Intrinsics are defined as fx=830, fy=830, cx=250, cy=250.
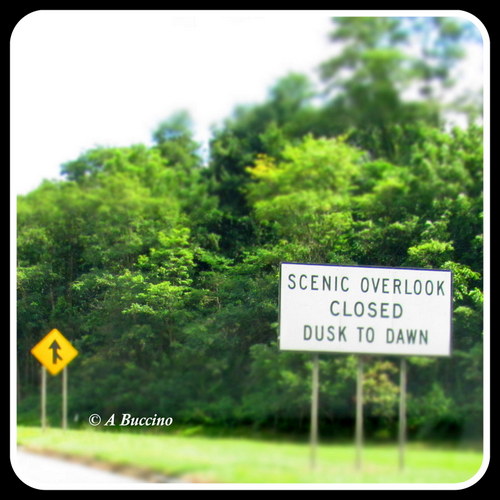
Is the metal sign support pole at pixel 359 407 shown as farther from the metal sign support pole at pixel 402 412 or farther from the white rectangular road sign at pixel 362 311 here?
the metal sign support pole at pixel 402 412

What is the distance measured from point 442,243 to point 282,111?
144 cm

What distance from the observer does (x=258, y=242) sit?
5680 millimetres

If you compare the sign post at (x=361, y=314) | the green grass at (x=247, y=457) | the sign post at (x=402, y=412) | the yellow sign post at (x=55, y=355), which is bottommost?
the green grass at (x=247, y=457)

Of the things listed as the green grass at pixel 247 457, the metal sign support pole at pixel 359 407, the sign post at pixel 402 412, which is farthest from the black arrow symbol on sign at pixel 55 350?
the sign post at pixel 402 412

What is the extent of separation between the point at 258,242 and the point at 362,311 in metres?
0.88

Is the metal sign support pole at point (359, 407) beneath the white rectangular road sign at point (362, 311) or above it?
beneath

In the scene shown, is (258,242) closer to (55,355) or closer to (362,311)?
(362,311)

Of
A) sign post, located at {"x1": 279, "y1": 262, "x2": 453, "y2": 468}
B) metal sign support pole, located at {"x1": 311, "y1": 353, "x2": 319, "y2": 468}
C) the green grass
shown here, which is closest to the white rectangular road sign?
sign post, located at {"x1": 279, "y1": 262, "x2": 453, "y2": 468}

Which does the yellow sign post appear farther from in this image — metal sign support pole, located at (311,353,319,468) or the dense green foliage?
metal sign support pole, located at (311,353,319,468)

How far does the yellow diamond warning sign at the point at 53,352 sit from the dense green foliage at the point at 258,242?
0.20 ft

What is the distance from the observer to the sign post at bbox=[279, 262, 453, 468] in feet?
17.4

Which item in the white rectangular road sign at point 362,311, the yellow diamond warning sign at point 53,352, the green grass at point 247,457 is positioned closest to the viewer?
the green grass at point 247,457

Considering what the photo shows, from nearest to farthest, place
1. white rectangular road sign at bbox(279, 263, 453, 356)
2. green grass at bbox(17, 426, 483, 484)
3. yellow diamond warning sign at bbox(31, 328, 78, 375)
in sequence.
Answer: green grass at bbox(17, 426, 483, 484)
white rectangular road sign at bbox(279, 263, 453, 356)
yellow diamond warning sign at bbox(31, 328, 78, 375)

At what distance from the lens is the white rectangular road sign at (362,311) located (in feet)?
17.4
